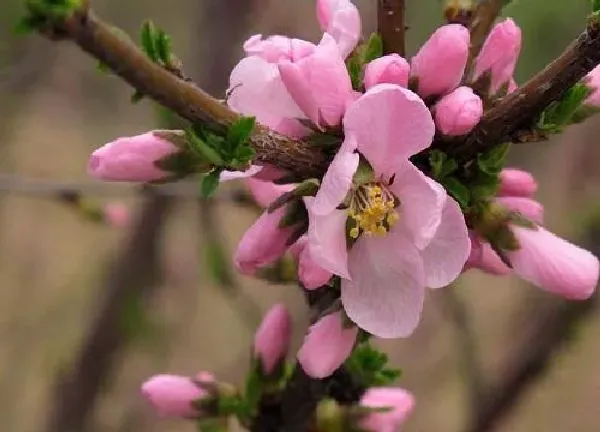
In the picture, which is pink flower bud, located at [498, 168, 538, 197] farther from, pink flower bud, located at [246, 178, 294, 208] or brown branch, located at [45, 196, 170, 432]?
brown branch, located at [45, 196, 170, 432]

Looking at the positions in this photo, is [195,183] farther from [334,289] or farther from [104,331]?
[334,289]

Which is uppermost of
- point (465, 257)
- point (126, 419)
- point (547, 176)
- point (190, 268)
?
point (547, 176)

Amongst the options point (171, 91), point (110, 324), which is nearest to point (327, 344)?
point (171, 91)

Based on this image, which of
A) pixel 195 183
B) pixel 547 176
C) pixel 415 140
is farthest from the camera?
pixel 547 176

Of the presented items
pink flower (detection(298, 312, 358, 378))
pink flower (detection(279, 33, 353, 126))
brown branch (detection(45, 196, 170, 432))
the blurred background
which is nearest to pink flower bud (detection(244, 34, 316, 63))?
pink flower (detection(279, 33, 353, 126))

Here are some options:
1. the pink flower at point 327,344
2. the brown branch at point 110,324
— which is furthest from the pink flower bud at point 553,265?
the brown branch at point 110,324

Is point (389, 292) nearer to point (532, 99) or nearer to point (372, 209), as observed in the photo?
point (372, 209)

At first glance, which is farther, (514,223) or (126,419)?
(126,419)

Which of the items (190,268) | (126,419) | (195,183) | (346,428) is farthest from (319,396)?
(190,268)

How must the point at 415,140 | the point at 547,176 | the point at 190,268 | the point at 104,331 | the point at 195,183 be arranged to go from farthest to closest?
the point at 547,176 < the point at 190,268 < the point at 104,331 < the point at 195,183 < the point at 415,140
